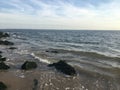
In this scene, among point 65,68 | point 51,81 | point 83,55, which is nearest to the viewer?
point 51,81

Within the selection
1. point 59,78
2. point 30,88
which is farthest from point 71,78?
point 30,88

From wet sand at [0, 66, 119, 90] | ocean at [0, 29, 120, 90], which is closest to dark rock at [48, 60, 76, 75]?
wet sand at [0, 66, 119, 90]

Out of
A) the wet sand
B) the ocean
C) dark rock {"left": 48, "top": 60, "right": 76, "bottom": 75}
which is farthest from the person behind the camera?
the ocean

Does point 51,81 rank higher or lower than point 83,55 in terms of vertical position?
higher

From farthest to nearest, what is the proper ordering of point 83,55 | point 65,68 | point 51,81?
point 83,55
point 65,68
point 51,81

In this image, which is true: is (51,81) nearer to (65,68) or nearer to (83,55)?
(65,68)

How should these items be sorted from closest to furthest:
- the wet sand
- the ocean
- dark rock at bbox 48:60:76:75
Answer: the wet sand → dark rock at bbox 48:60:76:75 → the ocean

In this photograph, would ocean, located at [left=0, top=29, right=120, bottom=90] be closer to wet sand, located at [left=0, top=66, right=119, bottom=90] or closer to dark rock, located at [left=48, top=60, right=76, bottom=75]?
wet sand, located at [left=0, top=66, right=119, bottom=90]

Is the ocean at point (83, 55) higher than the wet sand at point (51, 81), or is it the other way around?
the wet sand at point (51, 81)

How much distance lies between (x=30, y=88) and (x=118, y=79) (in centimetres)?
574

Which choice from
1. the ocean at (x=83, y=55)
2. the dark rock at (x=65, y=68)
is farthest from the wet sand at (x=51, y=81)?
the ocean at (x=83, y=55)

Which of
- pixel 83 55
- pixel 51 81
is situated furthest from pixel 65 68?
pixel 83 55

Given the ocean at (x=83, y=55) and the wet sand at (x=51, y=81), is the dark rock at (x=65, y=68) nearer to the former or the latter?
Answer: the wet sand at (x=51, y=81)

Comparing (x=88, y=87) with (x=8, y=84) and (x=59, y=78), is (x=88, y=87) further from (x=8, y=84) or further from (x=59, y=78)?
(x=8, y=84)
